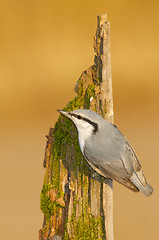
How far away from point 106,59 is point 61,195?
121cm

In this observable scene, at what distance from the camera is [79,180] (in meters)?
2.69

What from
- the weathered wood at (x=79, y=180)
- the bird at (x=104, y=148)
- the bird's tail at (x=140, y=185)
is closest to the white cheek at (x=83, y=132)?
the bird at (x=104, y=148)

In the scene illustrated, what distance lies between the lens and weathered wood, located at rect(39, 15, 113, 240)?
8.62 feet

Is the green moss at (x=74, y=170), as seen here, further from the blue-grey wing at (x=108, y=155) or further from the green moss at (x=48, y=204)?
the blue-grey wing at (x=108, y=155)

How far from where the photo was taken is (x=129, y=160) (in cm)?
284

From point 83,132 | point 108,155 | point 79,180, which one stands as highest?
point 83,132

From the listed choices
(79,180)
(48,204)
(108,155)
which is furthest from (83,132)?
(48,204)

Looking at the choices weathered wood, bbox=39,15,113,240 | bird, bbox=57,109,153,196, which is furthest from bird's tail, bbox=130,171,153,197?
weathered wood, bbox=39,15,113,240

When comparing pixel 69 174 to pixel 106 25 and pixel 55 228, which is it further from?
pixel 106 25

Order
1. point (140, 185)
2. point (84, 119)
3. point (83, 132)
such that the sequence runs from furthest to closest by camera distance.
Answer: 1. point (140, 185)
2. point (83, 132)
3. point (84, 119)

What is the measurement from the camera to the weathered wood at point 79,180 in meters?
2.63

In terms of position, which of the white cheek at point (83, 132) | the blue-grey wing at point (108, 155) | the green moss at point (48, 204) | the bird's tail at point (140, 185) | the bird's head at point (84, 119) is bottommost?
the green moss at point (48, 204)

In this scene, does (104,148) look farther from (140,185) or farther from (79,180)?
(140,185)

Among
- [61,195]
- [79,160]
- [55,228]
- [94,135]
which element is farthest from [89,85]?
[55,228]
